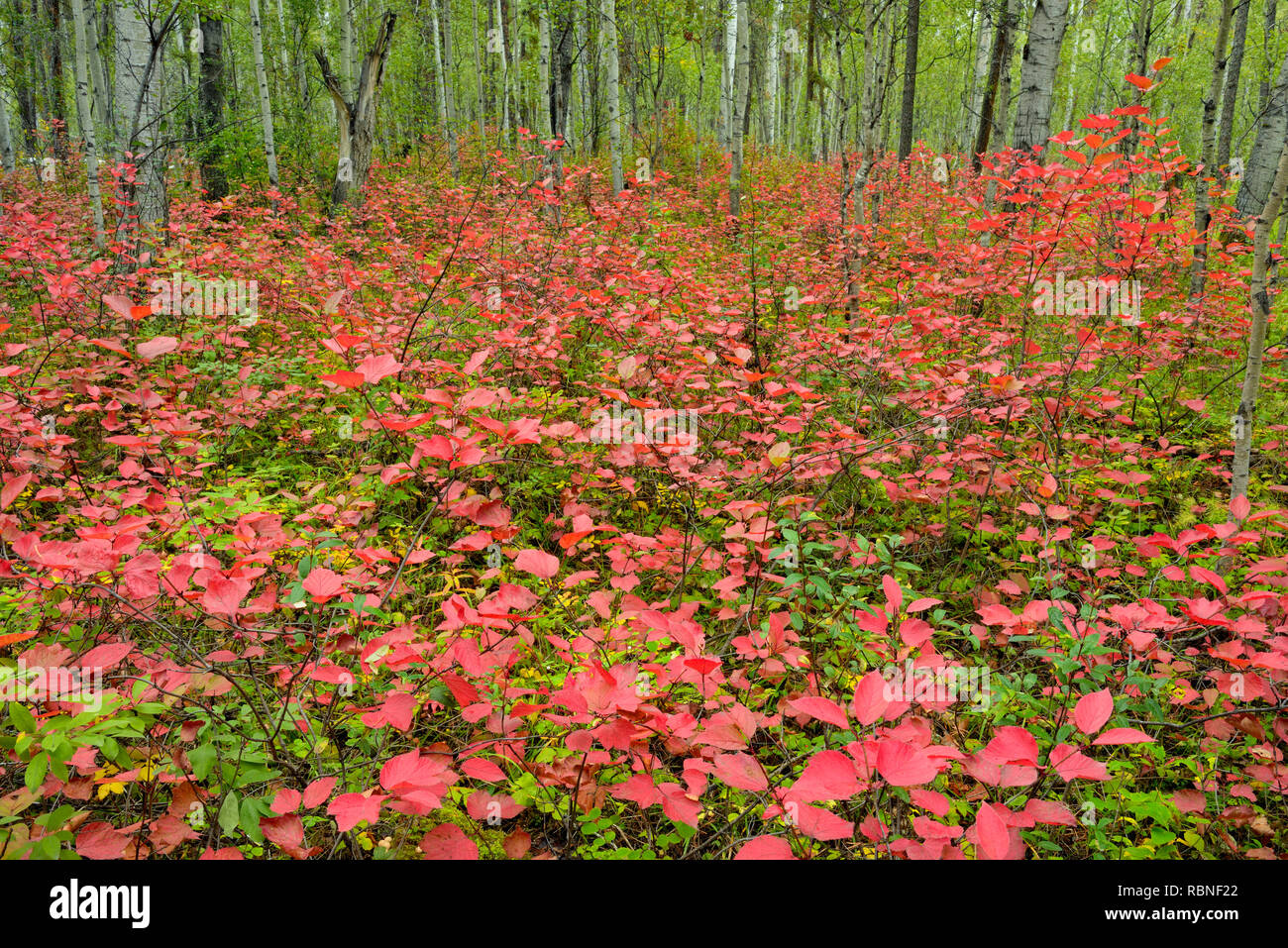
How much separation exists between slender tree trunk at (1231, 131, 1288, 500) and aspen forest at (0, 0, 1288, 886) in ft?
0.06

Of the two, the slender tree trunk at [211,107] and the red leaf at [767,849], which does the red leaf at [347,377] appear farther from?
the slender tree trunk at [211,107]

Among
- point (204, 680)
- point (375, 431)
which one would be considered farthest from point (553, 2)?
point (204, 680)

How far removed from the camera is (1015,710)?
2176mm

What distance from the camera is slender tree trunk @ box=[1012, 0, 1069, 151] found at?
619cm

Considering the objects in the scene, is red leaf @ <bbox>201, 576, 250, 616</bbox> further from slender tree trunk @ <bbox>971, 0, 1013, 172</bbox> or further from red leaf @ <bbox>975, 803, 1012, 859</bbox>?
slender tree trunk @ <bbox>971, 0, 1013, 172</bbox>

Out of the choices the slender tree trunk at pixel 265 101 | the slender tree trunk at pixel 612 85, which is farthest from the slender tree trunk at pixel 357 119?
the slender tree trunk at pixel 612 85

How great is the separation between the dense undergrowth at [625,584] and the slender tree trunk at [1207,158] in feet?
1.19

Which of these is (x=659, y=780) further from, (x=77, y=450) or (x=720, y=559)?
(x=77, y=450)

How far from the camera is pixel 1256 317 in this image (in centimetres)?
233

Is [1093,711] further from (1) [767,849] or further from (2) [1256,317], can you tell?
(2) [1256,317]

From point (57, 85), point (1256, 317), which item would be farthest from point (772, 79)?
point (1256, 317)

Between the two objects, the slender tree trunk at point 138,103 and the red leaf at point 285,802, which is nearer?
the red leaf at point 285,802

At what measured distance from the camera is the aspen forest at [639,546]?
4.63 feet

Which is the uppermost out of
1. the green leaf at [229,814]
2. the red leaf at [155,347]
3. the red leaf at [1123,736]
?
the red leaf at [155,347]
